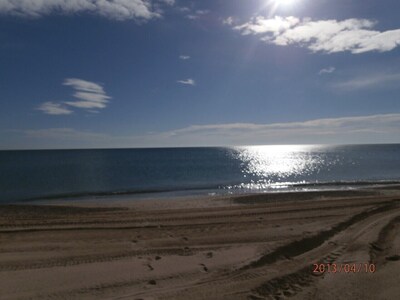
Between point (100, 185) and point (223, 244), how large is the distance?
30.7 metres

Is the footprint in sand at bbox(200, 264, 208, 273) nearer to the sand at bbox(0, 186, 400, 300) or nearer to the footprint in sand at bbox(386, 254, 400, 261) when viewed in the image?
the sand at bbox(0, 186, 400, 300)

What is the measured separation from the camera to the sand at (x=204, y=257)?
6.66 meters

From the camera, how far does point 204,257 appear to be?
8.76m

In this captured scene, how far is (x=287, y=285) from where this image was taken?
22.5ft

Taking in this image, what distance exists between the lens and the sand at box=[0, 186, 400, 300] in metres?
6.66

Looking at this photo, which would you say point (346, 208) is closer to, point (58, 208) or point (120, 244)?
point (120, 244)

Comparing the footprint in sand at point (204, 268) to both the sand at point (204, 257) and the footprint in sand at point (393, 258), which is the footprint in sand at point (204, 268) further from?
the footprint in sand at point (393, 258)

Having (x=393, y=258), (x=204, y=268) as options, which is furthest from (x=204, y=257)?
(x=393, y=258)

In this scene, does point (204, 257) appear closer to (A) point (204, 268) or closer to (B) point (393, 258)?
(A) point (204, 268)

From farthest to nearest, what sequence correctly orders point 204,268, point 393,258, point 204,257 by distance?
1. point 204,257
2. point 393,258
3. point 204,268

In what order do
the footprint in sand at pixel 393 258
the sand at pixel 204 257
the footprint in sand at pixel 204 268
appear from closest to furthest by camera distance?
the sand at pixel 204 257, the footprint in sand at pixel 204 268, the footprint in sand at pixel 393 258

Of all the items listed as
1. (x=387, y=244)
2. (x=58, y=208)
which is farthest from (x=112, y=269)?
(x=58, y=208)

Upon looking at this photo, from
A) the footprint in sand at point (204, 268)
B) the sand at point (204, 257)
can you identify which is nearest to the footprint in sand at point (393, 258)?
the sand at point (204, 257)

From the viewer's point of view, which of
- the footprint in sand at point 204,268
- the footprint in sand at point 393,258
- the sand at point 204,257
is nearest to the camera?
the sand at point 204,257
